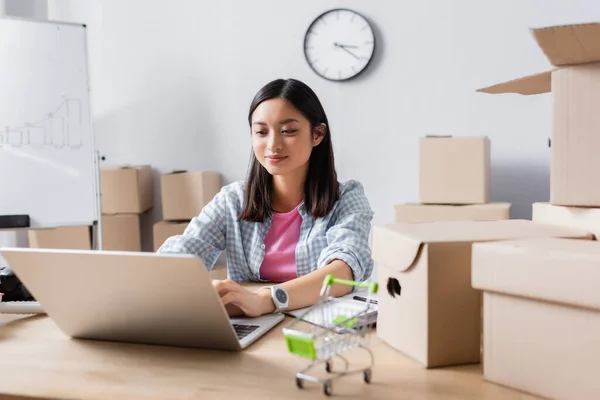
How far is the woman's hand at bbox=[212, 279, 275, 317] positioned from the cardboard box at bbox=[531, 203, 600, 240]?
0.50 meters

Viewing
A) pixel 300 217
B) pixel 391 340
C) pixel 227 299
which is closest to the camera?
pixel 391 340

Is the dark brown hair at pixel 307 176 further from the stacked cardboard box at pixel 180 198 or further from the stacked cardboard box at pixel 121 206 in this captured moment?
the stacked cardboard box at pixel 121 206

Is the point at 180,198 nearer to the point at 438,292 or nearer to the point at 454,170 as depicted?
the point at 454,170

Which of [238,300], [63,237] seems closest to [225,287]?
[238,300]

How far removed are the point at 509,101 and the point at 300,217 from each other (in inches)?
70.6

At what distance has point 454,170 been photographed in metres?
2.75

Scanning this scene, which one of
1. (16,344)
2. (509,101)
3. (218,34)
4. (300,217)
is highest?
(218,34)

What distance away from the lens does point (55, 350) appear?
3.08 ft

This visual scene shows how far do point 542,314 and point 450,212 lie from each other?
2.05m

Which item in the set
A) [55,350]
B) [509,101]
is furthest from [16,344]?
[509,101]

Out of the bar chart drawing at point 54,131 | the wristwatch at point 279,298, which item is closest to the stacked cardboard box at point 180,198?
the bar chart drawing at point 54,131

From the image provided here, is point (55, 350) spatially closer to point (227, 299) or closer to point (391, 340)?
point (227, 299)

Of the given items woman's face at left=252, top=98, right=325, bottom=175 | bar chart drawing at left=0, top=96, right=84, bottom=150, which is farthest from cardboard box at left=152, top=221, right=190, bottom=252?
woman's face at left=252, top=98, right=325, bottom=175

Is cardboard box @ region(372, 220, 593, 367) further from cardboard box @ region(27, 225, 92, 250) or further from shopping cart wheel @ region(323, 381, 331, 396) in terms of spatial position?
cardboard box @ region(27, 225, 92, 250)
